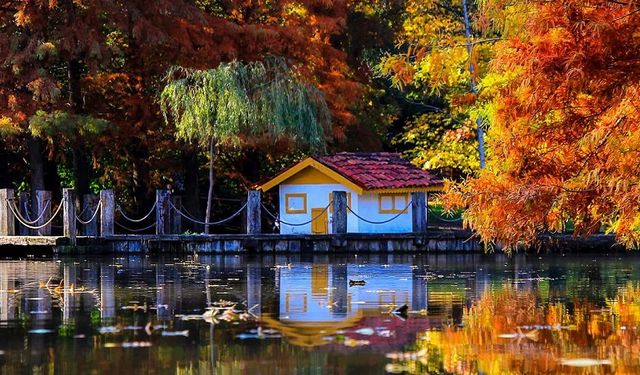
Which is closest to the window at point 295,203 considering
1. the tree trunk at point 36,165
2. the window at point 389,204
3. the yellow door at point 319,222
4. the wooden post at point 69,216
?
the yellow door at point 319,222

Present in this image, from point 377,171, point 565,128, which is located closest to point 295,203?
point 377,171

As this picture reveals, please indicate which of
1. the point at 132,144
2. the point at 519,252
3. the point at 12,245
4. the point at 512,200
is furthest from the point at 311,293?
the point at 132,144

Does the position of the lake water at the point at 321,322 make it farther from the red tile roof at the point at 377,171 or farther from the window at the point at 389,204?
the window at the point at 389,204

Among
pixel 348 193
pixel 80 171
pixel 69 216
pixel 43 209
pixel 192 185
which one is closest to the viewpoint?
pixel 69 216

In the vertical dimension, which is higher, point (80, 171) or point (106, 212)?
point (80, 171)

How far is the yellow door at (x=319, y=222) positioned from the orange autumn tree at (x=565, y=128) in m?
16.1

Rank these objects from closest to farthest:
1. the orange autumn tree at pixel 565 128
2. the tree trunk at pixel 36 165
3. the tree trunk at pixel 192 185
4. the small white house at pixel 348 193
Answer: the orange autumn tree at pixel 565 128 → the small white house at pixel 348 193 → the tree trunk at pixel 36 165 → the tree trunk at pixel 192 185

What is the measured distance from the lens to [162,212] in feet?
121

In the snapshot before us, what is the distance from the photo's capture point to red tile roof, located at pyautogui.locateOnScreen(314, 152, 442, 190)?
36.7 meters

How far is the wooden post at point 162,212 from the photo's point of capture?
36562mm

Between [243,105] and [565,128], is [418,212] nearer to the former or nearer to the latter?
[243,105]

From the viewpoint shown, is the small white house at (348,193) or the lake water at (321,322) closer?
the lake water at (321,322)

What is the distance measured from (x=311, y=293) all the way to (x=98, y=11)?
19.5 m

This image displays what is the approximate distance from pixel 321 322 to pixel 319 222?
899 inches
